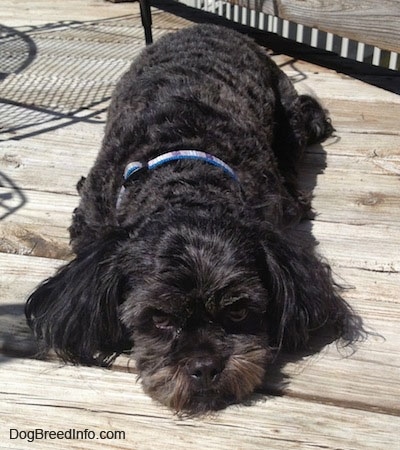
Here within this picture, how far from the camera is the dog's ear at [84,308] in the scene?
6.58ft

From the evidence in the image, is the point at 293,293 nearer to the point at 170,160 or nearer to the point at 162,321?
the point at 162,321

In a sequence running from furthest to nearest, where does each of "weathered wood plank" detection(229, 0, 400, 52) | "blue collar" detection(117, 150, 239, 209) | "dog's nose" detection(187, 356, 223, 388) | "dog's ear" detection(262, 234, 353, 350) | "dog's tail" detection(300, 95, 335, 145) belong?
"weathered wood plank" detection(229, 0, 400, 52)
"dog's tail" detection(300, 95, 335, 145)
"blue collar" detection(117, 150, 239, 209)
"dog's ear" detection(262, 234, 353, 350)
"dog's nose" detection(187, 356, 223, 388)

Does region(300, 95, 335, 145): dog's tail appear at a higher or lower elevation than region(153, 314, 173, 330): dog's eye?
lower

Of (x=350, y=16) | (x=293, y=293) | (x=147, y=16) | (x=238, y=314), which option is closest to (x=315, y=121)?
(x=350, y=16)

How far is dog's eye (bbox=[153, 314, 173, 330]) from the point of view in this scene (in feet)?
6.29

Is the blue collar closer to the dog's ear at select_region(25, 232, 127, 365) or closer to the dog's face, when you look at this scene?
the dog's ear at select_region(25, 232, 127, 365)

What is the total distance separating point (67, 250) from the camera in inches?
105

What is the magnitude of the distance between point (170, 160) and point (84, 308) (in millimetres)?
596

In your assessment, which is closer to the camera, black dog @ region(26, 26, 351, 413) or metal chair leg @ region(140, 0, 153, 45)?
black dog @ region(26, 26, 351, 413)

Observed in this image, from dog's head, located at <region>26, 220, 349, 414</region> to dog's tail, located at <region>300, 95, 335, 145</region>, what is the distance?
1.47 metres

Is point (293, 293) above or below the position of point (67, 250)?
above

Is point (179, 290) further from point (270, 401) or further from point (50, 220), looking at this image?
point (50, 220)

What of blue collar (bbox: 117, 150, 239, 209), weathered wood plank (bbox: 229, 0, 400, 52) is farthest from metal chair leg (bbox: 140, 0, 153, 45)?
blue collar (bbox: 117, 150, 239, 209)

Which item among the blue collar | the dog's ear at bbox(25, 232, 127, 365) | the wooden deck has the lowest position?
the wooden deck
